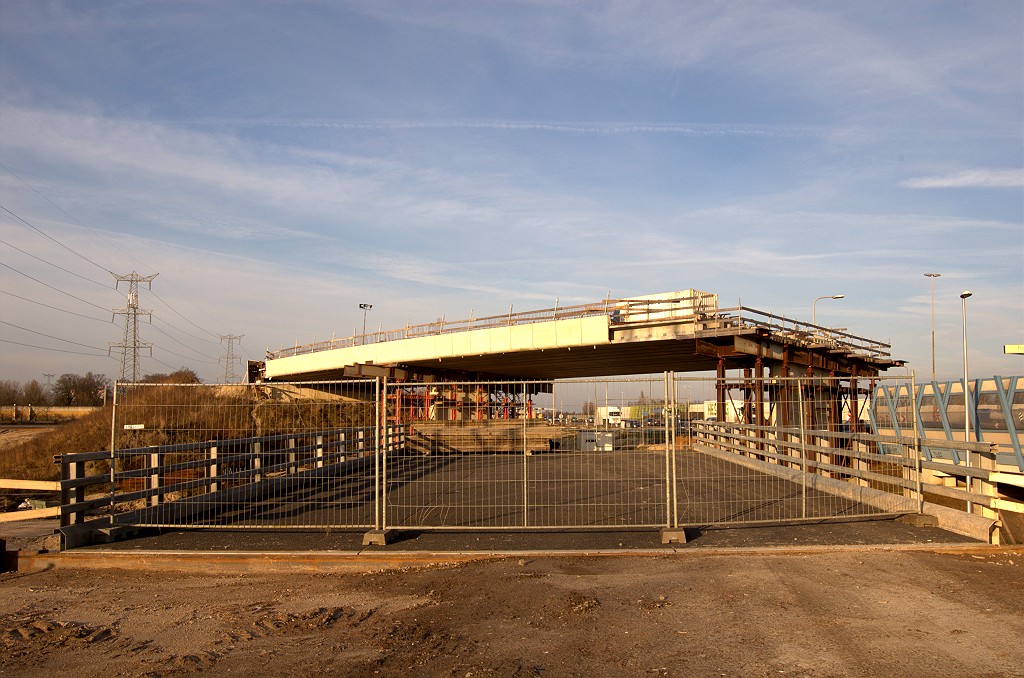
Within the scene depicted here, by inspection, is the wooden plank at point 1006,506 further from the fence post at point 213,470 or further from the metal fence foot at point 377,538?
the fence post at point 213,470

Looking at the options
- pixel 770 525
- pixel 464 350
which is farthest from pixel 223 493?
pixel 464 350

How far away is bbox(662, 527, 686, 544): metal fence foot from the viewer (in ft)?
29.5

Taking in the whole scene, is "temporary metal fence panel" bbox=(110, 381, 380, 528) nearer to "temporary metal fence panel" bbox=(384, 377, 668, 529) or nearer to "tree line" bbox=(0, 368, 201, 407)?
"temporary metal fence panel" bbox=(384, 377, 668, 529)

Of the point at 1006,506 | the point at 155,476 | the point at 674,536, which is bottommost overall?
the point at 674,536

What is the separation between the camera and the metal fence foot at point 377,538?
9.11 m

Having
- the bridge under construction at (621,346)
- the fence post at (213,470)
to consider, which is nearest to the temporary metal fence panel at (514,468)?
the fence post at (213,470)

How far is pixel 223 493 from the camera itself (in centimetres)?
1198

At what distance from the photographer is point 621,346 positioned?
111 ft

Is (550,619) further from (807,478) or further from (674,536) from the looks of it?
(807,478)

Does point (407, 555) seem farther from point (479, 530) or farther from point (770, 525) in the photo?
point (770, 525)

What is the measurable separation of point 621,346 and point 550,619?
28.1m

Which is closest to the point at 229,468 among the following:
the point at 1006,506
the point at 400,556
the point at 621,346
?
the point at 400,556

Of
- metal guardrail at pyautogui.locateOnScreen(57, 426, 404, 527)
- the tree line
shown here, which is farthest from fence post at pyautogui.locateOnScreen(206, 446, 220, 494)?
the tree line

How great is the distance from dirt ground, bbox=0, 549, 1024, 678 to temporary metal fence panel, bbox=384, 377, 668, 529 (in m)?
2.22
